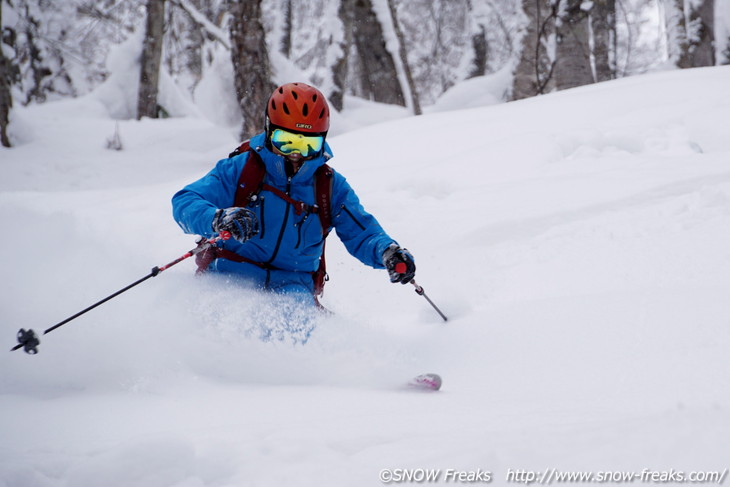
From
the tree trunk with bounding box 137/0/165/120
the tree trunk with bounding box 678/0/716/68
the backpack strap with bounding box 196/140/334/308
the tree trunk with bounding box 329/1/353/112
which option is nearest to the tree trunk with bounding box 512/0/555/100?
the tree trunk with bounding box 329/1/353/112

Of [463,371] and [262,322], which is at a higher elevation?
[262,322]

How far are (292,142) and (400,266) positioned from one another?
3.16 feet

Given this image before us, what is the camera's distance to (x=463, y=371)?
123 inches

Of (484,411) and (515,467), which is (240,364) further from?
(515,467)

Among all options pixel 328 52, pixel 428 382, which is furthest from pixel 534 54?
pixel 428 382

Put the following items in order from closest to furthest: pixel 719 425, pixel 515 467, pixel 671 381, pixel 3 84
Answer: pixel 515 467 → pixel 719 425 → pixel 671 381 → pixel 3 84

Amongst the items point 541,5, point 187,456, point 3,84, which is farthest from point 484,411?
point 3,84

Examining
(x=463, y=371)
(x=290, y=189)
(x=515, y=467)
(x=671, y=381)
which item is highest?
(x=290, y=189)

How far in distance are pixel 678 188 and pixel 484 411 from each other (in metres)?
3.35

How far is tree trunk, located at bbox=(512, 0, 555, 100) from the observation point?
31.2ft

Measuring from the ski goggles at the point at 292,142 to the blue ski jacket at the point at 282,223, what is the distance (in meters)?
0.07

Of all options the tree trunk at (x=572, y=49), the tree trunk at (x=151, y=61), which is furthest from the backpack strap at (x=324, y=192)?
the tree trunk at (x=151, y=61)

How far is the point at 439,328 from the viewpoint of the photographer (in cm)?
374

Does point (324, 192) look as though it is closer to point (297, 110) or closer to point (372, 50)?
point (297, 110)
